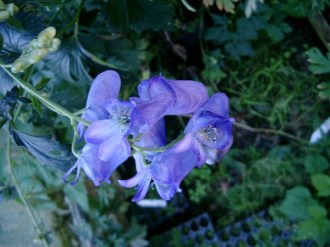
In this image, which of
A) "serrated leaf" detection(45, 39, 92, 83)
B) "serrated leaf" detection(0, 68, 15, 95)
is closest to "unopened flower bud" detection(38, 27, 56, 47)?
"serrated leaf" detection(0, 68, 15, 95)

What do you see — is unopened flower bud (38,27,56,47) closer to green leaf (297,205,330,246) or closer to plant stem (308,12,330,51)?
plant stem (308,12,330,51)

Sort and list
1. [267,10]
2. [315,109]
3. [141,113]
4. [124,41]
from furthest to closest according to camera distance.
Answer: [315,109], [267,10], [124,41], [141,113]

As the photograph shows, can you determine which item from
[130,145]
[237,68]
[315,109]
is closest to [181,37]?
[237,68]

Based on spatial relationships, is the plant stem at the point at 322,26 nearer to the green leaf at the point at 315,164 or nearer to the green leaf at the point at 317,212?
the green leaf at the point at 315,164

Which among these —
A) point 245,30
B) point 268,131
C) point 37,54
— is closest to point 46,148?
point 37,54

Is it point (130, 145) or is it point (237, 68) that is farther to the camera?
point (237, 68)

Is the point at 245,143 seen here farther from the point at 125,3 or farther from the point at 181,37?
the point at 125,3

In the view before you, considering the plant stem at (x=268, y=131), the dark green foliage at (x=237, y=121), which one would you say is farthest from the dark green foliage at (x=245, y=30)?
the plant stem at (x=268, y=131)
